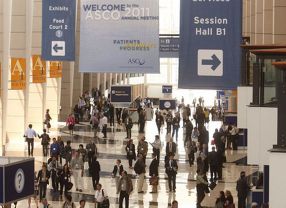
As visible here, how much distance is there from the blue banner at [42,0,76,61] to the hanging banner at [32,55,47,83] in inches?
474

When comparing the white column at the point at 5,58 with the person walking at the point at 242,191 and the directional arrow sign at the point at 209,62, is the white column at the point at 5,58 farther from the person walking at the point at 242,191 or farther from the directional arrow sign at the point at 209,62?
the directional arrow sign at the point at 209,62

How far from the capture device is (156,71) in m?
21.4

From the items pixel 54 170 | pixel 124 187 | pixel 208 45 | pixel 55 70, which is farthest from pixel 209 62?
pixel 55 70

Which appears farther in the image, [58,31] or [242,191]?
[58,31]

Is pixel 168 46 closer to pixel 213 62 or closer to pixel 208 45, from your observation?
pixel 213 62

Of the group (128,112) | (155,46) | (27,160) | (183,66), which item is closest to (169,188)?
(155,46)

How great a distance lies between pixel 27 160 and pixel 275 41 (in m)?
7.54

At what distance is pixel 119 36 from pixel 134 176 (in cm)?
684

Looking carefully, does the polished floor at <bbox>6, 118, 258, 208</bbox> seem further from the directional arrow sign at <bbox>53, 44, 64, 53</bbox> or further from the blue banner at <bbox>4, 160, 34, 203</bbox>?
the blue banner at <bbox>4, 160, 34, 203</bbox>

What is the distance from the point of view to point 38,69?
35906 millimetres

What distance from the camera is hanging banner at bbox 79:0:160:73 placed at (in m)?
→ 20.9

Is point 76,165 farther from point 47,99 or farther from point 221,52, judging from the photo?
point 47,99

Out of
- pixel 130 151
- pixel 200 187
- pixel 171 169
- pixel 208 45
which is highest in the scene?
pixel 208 45

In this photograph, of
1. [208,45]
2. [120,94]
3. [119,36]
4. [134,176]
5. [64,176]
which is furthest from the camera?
[120,94]
